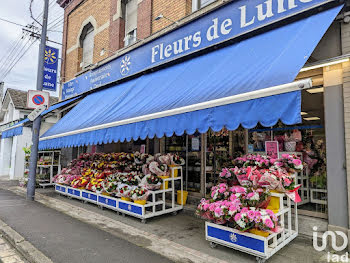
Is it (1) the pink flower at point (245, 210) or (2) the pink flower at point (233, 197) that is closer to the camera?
(1) the pink flower at point (245, 210)

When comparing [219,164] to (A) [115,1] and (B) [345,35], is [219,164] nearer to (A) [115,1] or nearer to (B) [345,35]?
(B) [345,35]

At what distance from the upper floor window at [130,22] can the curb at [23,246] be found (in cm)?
797

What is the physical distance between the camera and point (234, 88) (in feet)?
13.0

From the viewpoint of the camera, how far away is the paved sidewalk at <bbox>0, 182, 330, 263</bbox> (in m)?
4.00

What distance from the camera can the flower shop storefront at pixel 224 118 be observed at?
3566 mm

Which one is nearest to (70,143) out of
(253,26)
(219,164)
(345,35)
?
(219,164)

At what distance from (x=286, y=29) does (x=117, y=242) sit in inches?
200

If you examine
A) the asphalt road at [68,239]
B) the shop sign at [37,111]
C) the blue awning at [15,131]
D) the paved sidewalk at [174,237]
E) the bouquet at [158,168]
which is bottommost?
the asphalt road at [68,239]

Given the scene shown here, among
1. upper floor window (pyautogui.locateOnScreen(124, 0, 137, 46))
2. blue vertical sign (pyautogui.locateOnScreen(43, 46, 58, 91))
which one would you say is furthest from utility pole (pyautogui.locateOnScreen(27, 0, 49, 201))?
upper floor window (pyautogui.locateOnScreen(124, 0, 137, 46))

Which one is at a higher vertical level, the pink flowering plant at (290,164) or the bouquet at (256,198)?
the pink flowering plant at (290,164)

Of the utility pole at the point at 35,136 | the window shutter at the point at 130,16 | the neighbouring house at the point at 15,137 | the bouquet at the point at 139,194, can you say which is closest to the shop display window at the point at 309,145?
the bouquet at the point at 139,194

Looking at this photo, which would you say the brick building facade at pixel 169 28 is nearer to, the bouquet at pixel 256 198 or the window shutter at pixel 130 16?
the window shutter at pixel 130 16

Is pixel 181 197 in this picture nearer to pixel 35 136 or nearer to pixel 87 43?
pixel 35 136

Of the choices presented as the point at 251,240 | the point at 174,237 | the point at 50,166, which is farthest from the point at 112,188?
the point at 50,166
